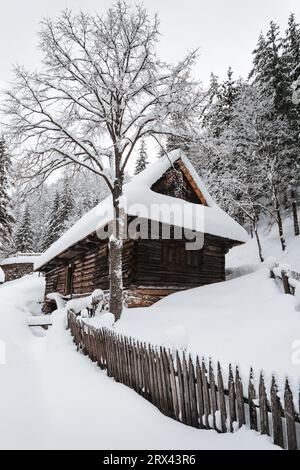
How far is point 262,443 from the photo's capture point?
308 centimetres

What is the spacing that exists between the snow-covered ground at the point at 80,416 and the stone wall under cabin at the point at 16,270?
113ft

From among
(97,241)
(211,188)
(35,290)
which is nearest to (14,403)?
(97,241)

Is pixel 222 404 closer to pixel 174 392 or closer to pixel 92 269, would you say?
pixel 174 392

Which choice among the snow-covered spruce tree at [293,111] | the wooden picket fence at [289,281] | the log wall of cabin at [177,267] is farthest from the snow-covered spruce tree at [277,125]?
the wooden picket fence at [289,281]

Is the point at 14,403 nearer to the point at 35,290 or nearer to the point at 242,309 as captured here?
the point at 242,309

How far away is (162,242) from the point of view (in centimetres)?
1387

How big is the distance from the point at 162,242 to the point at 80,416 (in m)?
9.95

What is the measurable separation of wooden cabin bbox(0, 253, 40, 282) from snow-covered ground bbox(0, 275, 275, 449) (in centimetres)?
3395

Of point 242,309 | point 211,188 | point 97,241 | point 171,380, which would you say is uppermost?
point 211,188

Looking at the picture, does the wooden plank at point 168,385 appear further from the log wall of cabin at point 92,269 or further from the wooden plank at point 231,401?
the log wall of cabin at point 92,269

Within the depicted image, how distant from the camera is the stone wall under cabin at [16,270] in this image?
39.3m

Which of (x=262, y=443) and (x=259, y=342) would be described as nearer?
(x=262, y=443)

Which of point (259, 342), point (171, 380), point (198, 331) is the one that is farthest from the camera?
point (198, 331)

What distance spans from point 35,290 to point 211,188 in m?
18.3
